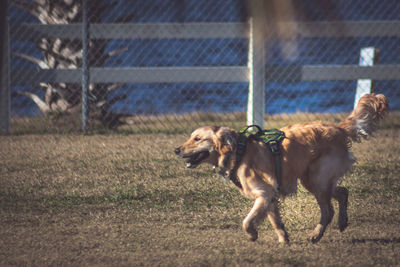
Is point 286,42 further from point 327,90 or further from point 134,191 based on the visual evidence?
point 134,191

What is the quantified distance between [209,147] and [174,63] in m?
4.17

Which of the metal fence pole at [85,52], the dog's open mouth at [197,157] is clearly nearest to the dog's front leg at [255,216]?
the dog's open mouth at [197,157]

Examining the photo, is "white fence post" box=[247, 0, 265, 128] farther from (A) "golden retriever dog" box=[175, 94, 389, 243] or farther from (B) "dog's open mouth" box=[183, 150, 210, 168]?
(B) "dog's open mouth" box=[183, 150, 210, 168]

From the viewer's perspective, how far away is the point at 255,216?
2.66 m

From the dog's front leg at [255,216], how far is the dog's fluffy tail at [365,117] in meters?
0.85

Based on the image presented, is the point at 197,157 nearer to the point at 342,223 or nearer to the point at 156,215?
the point at 156,215

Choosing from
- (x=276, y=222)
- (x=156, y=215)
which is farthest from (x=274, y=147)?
(x=156, y=215)

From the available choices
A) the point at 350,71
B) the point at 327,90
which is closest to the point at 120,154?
the point at 350,71

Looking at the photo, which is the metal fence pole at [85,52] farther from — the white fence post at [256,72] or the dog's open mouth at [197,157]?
the dog's open mouth at [197,157]

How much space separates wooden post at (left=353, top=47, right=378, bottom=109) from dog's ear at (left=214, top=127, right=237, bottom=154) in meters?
4.26

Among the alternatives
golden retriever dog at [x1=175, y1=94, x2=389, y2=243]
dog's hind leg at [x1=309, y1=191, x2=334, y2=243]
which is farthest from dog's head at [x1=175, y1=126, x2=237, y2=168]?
dog's hind leg at [x1=309, y1=191, x2=334, y2=243]

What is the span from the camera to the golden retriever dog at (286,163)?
9.15ft

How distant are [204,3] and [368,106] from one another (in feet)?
9.85

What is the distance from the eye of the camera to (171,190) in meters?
3.84
